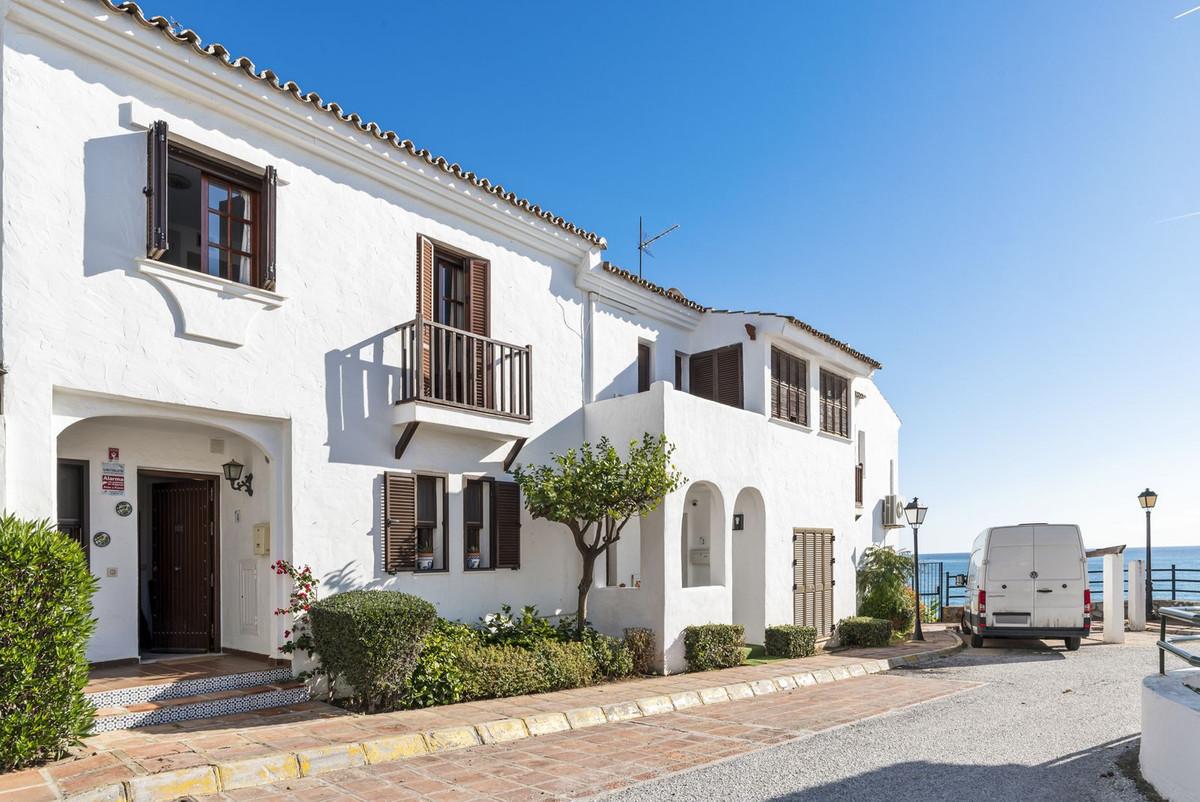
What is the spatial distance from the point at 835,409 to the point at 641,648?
968 cm

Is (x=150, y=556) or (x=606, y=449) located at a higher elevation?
(x=606, y=449)

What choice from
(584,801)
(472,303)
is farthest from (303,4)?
(584,801)

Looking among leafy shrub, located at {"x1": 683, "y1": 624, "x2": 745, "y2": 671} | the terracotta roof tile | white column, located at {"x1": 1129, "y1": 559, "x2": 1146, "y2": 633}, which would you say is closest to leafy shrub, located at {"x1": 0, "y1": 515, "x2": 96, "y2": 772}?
the terracotta roof tile

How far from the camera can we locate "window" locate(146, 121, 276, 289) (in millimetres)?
9719

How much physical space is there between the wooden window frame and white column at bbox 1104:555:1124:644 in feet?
20.7

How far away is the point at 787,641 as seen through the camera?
15.6 metres

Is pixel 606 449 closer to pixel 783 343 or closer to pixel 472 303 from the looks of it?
pixel 472 303

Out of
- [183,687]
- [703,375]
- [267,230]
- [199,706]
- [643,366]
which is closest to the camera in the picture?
[199,706]

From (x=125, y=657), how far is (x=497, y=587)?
4.85 m

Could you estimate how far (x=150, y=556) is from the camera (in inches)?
458

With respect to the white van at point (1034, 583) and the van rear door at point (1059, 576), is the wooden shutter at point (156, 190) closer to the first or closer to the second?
the white van at point (1034, 583)

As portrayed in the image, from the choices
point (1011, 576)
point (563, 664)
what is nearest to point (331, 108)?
point (563, 664)

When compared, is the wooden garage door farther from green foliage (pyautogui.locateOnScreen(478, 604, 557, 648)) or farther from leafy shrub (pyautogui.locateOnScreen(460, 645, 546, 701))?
leafy shrub (pyautogui.locateOnScreen(460, 645, 546, 701))

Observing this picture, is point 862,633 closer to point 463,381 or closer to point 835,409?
point 835,409
